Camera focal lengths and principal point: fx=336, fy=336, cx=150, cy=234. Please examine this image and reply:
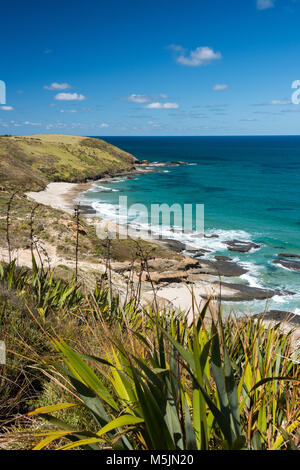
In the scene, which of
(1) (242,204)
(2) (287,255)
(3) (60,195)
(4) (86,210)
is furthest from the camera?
(3) (60,195)

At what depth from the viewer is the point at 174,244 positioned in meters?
27.4

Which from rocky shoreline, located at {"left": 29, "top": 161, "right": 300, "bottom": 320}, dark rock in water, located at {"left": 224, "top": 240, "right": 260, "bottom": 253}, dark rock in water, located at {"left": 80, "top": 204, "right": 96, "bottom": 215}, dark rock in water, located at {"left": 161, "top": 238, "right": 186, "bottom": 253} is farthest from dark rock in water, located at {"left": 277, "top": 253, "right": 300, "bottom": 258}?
dark rock in water, located at {"left": 80, "top": 204, "right": 96, "bottom": 215}

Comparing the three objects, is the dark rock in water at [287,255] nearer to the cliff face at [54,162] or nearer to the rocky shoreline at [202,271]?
the rocky shoreline at [202,271]

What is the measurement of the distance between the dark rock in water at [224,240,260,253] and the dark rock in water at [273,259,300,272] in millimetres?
2900

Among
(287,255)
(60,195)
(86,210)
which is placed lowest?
(287,255)

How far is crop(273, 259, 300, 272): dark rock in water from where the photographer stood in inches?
878

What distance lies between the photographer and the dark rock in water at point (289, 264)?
22312 mm

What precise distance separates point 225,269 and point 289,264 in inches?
180

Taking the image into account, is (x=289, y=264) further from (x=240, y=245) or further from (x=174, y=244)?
(x=174, y=244)

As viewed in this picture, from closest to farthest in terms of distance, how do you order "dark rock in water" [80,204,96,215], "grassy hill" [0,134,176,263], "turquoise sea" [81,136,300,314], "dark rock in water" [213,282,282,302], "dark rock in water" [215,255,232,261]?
1. "dark rock in water" [213,282,282,302]
2. "turquoise sea" [81,136,300,314]
3. "grassy hill" [0,134,176,263]
4. "dark rock in water" [215,255,232,261]
5. "dark rock in water" [80,204,96,215]

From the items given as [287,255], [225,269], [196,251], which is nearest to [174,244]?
[196,251]

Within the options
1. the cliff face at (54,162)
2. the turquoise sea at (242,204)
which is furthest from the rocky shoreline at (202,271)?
the cliff face at (54,162)

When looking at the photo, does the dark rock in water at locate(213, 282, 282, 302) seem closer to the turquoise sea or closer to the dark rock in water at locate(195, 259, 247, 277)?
the turquoise sea
